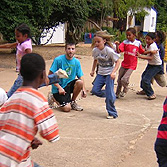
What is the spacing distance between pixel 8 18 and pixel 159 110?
24.5 feet

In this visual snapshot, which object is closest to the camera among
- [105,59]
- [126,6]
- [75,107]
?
[105,59]

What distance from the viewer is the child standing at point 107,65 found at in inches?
209

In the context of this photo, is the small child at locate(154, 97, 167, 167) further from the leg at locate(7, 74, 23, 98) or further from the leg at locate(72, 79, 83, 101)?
the leg at locate(72, 79, 83, 101)

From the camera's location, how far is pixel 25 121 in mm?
2131

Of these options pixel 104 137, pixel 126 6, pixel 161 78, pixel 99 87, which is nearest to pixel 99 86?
pixel 99 87

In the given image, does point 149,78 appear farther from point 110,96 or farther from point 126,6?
point 126,6

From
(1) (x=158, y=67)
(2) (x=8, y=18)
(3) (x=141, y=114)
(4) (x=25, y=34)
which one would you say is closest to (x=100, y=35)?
(4) (x=25, y=34)

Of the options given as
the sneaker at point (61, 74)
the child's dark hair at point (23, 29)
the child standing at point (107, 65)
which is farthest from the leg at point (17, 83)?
the child standing at point (107, 65)

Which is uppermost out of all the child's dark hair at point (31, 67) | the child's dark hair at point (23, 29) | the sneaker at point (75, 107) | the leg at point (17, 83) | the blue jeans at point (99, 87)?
the child's dark hair at point (23, 29)

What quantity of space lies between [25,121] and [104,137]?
96.7 inches

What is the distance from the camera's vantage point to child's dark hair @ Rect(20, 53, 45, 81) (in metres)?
2.19

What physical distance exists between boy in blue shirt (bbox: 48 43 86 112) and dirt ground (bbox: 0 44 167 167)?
0.22 m

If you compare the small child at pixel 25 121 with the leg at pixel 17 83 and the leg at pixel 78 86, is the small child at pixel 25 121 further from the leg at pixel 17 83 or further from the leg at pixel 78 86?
the leg at pixel 78 86

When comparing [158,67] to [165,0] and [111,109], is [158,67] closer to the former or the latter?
[111,109]
